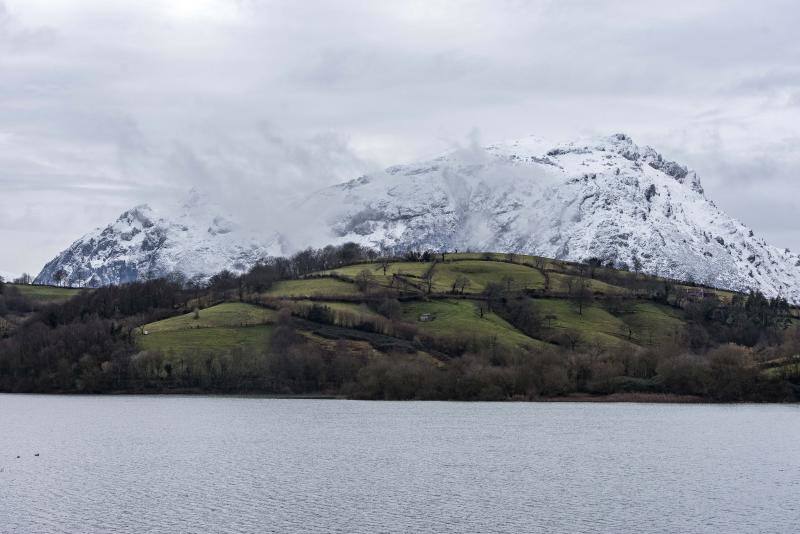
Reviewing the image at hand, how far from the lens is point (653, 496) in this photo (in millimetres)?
75250

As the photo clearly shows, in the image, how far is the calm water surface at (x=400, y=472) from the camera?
66.2m

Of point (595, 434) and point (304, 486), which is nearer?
point (304, 486)

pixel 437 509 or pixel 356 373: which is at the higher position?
pixel 356 373

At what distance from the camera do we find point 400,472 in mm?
88438

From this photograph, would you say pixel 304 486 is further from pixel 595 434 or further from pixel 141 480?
pixel 595 434

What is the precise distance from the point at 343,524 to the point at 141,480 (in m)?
25.0

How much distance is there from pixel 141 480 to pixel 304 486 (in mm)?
13529

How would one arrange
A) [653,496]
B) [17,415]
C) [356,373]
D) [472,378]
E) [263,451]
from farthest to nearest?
[356,373] < [472,378] < [17,415] < [263,451] < [653,496]

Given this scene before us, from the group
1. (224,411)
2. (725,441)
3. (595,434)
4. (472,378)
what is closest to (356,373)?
(472,378)

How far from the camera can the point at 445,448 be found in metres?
106

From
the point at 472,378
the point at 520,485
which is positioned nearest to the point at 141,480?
the point at 520,485

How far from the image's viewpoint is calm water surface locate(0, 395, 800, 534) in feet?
217

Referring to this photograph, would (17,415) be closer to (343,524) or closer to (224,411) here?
(224,411)

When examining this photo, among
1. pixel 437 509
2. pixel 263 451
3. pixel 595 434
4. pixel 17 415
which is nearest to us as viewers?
pixel 437 509
